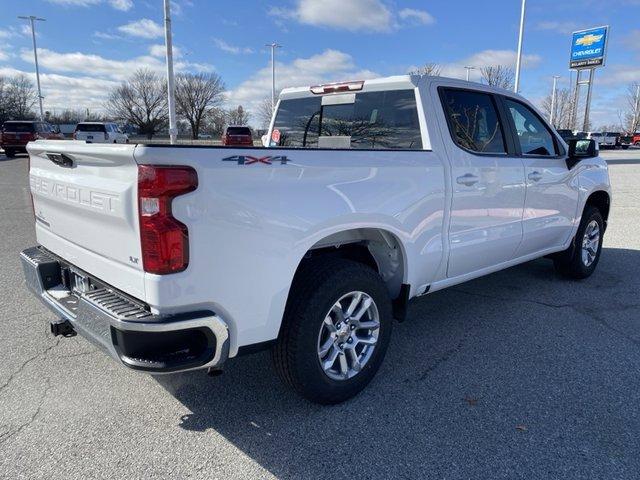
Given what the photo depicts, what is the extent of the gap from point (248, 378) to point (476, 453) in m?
1.49

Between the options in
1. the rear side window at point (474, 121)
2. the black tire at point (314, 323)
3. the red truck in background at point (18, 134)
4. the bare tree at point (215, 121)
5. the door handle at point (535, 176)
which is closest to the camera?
the black tire at point (314, 323)

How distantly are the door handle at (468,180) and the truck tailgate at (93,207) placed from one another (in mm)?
2280

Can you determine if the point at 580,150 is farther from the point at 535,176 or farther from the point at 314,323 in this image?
the point at 314,323

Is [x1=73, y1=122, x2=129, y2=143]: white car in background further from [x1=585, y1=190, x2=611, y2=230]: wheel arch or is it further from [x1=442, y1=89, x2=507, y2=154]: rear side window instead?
[x1=442, y1=89, x2=507, y2=154]: rear side window

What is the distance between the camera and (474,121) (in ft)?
12.6

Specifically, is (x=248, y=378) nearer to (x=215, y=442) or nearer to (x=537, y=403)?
A: (x=215, y=442)

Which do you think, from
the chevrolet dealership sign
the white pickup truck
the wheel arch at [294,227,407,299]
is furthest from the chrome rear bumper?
the chevrolet dealership sign

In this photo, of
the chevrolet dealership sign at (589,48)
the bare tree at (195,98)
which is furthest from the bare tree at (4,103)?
the chevrolet dealership sign at (589,48)

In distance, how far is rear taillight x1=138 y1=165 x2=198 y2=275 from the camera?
2.08 metres

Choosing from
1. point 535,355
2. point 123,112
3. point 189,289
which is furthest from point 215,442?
point 123,112

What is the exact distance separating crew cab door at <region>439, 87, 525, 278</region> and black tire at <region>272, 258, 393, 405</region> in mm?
1009

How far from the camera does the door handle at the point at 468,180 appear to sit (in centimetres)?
352

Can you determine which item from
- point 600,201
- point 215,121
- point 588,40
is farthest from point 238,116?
point 600,201

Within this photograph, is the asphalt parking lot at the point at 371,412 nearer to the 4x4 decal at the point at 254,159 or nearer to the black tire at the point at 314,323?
the black tire at the point at 314,323
